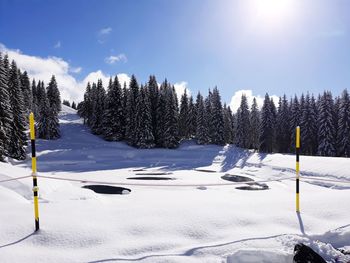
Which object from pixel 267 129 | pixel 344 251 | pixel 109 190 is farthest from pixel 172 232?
pixel 267 129

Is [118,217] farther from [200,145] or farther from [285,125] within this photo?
[285,125]

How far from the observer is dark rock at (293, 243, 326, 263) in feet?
13.2

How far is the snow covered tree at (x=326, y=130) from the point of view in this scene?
164 feet

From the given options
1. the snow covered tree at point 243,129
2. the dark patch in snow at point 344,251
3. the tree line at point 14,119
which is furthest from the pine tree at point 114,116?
the dark patch in snow at point 344,251

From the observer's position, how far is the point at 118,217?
522 centimetres

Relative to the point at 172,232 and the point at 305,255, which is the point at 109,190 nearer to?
the point at 172,232

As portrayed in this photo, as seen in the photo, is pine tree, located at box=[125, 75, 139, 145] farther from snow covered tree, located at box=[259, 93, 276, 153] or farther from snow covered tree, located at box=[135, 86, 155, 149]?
snow covered tree, located at box=[259, 93, 276, 153]

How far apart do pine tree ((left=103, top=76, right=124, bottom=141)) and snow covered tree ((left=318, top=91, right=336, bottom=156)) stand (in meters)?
39.4

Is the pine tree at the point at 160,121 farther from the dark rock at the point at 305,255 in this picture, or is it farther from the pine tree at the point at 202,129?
the dark rock at the point at 305,255

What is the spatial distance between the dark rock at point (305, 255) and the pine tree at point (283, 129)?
2472 inches

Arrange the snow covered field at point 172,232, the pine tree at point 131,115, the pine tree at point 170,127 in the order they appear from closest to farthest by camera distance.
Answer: the snow covered field at point 172,232 < the pine tree at point 131,115 < the pine tree at point 170,127

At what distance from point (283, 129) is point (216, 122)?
16174mm

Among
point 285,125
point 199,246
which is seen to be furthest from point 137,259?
point 285,125

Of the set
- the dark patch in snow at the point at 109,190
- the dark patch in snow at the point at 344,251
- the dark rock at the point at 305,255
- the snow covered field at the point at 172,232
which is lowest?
the dark patch in snow at the point at 109,190
